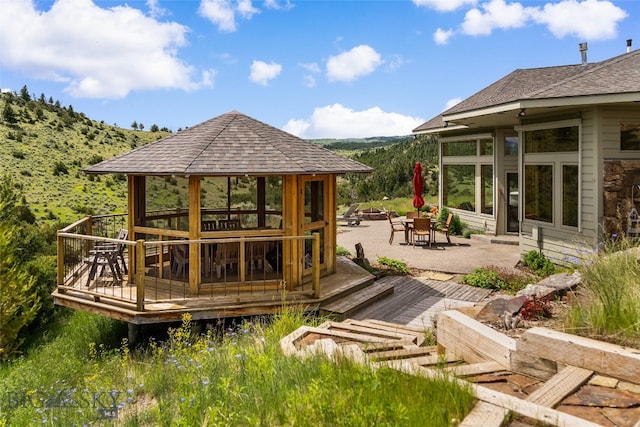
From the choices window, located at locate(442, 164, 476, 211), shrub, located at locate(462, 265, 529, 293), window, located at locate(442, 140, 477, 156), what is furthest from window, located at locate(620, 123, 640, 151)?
window, located at locate(442, 164, 476, 211)

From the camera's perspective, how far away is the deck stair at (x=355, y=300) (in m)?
7.65

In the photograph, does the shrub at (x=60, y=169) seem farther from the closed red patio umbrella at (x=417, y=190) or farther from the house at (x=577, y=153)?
the house at (x=577, y=153)

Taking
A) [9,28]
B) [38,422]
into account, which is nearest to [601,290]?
[38,422]

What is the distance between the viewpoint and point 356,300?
8242 millimetres

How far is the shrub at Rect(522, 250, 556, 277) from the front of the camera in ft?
33.4

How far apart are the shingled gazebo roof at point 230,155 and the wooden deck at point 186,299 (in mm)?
1909

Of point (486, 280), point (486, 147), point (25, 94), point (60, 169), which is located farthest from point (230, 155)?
point (25, 94)

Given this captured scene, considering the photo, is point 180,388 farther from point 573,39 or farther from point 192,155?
point 573,39

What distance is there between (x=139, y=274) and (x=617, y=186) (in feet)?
29.0

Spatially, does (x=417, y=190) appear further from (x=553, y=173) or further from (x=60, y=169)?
(x=60, y=169)

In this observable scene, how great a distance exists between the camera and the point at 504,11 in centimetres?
1288

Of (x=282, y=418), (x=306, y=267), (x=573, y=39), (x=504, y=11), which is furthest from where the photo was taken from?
(x=573, y=39)

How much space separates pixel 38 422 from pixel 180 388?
1245mm

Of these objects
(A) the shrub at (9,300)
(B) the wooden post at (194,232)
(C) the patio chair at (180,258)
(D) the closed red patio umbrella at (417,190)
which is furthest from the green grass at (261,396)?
(D) the closed red patio umbrella at (417,190)
